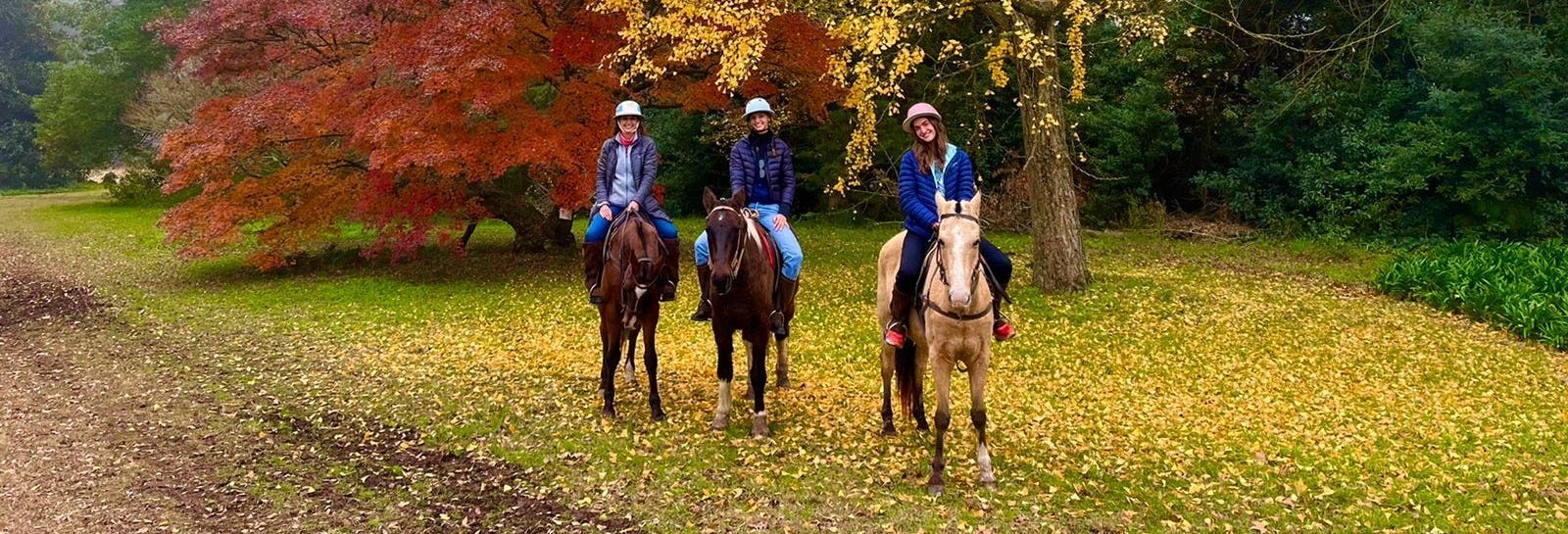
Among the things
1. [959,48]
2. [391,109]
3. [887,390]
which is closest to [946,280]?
[887,390]

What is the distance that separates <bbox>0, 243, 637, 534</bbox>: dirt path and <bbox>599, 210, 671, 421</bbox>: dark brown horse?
1285 mm

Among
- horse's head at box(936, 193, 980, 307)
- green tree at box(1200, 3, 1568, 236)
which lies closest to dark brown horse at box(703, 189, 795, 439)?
horse's head at box(936, 193, 980, 307)

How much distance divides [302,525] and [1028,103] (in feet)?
30.0

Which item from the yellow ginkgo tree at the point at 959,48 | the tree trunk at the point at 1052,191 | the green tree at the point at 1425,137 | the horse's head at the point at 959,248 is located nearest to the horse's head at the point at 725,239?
the horse's head at the point at 959,248

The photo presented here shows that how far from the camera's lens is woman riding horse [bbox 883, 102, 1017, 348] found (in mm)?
5523

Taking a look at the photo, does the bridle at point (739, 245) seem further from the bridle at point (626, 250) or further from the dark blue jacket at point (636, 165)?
the dark blue jacket at point (636, 165)

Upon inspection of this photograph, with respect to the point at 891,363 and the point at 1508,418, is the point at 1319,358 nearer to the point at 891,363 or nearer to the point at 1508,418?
the point at 1508,418

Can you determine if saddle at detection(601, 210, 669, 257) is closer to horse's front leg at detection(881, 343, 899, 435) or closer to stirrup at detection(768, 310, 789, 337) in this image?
stirrup at detection(768, 310, 789, 337)

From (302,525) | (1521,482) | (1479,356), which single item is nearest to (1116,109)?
(1479,356)

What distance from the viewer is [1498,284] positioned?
34.8 feet

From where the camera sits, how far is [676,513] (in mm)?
5082

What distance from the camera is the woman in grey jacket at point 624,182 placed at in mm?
6770

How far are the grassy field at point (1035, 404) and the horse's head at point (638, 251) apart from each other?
1.17m

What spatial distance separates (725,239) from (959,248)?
1.63 m
